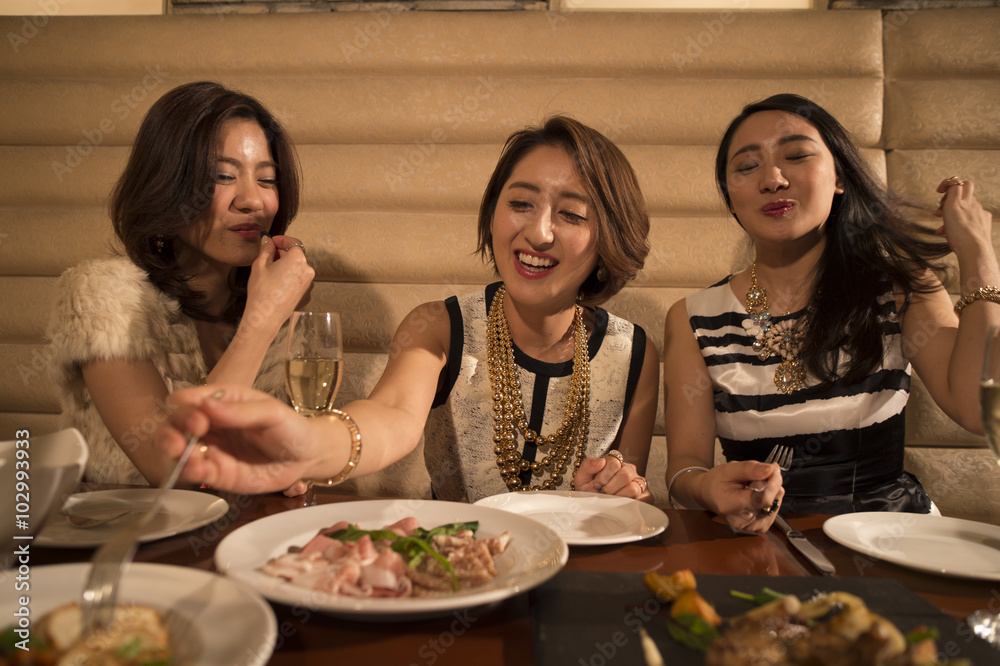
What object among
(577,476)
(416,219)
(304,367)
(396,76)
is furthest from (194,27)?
(577,476)

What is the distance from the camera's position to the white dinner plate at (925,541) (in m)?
0.77

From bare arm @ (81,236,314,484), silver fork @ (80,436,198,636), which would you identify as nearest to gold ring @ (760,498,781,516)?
silver fork @ (80,436,198,636)

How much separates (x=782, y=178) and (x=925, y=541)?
35.8 inches

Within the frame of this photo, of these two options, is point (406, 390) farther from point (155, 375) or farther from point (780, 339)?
point (780, 339)

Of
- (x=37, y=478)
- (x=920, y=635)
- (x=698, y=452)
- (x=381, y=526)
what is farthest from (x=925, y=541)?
(x=37, y=478)

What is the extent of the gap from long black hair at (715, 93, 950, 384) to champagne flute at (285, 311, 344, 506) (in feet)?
3.71

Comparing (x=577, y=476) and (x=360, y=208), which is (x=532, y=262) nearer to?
(x=577, y=476)

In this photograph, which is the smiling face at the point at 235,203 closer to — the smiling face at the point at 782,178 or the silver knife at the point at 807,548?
the smiling face at the point at 782,178

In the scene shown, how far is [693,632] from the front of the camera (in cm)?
56

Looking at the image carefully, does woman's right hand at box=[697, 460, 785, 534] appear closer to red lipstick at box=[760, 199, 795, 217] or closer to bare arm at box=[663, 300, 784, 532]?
bare arm at box=[663, 300, 784, 532]

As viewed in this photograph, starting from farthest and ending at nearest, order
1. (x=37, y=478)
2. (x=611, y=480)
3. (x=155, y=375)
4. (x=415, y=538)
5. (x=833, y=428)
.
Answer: (x=833, y=428)
(x=155, y=375)
(x=611, y=480)
(x=415, y=538)
(x=37, y=478)

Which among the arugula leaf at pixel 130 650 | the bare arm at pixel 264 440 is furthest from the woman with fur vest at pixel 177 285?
the arugula leaf at pixel 130 650

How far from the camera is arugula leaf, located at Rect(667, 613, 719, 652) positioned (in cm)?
55

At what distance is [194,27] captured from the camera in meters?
2.21
